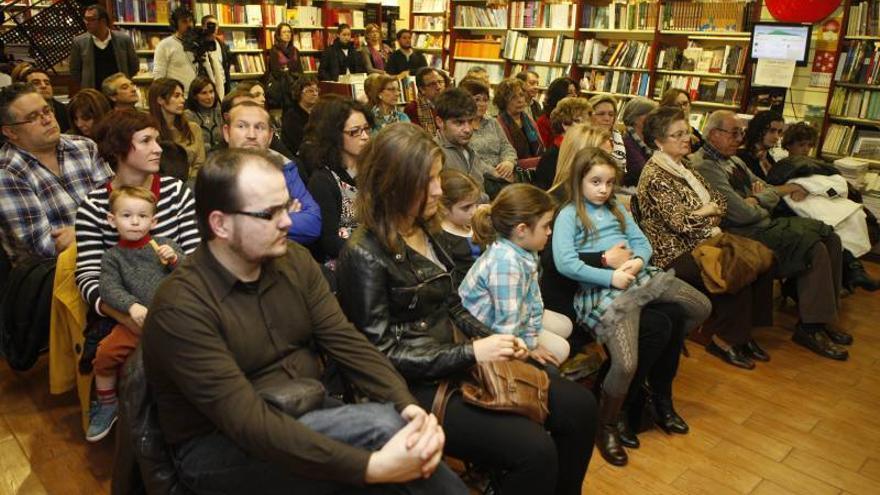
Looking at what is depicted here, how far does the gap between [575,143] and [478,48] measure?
20.5 ft

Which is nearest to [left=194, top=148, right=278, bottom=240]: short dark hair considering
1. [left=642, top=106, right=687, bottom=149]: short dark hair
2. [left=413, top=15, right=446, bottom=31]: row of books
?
[left=642, top=106, right=687, bottom=149]: short dark hair

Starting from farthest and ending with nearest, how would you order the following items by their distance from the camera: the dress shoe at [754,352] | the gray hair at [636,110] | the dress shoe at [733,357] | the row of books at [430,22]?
1. the row of books at [430,22]
2. the gray hair at [636,110]
3. the dress shoe at [754,352]
4. the dress shoe at [733,357]

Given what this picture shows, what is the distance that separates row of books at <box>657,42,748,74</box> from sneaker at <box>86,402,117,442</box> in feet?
20.4

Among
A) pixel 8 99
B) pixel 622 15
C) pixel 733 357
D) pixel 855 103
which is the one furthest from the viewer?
pixel 622 15

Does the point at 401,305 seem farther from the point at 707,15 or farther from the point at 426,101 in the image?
the point at 707,15

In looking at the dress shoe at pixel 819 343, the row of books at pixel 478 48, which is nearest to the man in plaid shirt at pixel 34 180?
the dress shoe at pixel 819 343

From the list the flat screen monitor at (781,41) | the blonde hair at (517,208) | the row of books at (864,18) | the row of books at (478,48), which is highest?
the row of books at (864,18)

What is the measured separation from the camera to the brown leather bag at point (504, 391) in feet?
5.38

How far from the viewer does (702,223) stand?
3105mm

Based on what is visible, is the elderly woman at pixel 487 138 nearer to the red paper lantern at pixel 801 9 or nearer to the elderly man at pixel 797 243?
the elderly man at pixel 797 243

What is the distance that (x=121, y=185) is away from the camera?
231cm

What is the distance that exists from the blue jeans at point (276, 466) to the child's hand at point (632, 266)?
142cm

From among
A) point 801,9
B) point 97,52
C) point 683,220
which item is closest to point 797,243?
point 683,220

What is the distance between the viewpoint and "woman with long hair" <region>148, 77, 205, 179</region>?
144 inches
